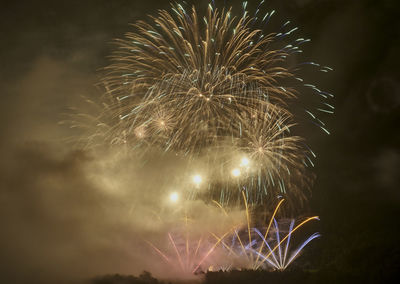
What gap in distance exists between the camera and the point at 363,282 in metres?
47.6

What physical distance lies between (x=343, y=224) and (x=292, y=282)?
52798mm

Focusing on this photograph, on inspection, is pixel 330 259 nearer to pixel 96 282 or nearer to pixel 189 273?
pixel 189 273

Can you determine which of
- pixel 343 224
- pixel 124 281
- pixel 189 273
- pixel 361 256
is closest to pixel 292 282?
pixel 361 256

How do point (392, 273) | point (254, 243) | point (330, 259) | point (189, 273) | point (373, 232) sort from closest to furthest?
point (392, 273) < point (189, 273) < point (373, 232) < point (330, 259) < point (254, 243)

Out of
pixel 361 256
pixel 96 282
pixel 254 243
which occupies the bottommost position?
pixel 96 282

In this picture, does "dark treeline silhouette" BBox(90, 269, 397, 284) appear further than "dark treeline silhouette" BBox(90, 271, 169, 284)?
No

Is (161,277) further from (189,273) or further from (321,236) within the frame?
(321,236)

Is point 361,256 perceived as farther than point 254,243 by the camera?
No

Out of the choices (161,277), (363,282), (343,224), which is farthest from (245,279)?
(343,224)

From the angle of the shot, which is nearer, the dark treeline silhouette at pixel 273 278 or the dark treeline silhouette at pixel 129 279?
the dark treeline silhouette at pixel 273 278

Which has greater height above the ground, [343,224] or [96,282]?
[343,224]

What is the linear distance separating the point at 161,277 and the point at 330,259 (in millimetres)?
51033

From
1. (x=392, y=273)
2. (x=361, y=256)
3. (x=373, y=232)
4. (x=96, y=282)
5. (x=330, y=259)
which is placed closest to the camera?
(x=392, y=273)

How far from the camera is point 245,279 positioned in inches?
2243
